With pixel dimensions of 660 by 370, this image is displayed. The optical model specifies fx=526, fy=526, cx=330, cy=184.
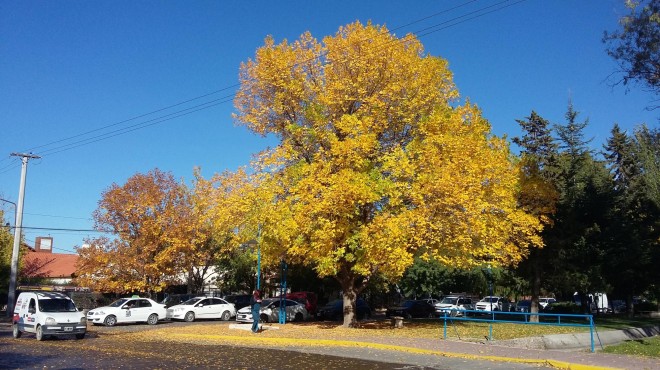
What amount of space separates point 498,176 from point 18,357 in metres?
18.4

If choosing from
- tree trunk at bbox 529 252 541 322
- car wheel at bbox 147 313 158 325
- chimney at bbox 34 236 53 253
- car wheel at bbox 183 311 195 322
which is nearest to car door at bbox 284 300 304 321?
car wheel at bbox 183 311 195 322

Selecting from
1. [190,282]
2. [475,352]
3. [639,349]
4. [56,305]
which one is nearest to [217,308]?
[190,282]

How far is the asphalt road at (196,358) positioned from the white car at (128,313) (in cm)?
930

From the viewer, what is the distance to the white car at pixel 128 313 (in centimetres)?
2878

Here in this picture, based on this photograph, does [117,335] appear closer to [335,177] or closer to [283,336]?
[283,336]

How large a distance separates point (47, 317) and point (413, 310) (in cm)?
2360

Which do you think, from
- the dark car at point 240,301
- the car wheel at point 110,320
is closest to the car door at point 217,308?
the dark car at point 240,301

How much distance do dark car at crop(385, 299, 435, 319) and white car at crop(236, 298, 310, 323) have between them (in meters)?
7.07

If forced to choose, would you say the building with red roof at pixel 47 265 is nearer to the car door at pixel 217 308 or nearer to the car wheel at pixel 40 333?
the car door at pixel 217 308

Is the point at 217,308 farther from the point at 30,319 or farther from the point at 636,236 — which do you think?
the point at 636,236

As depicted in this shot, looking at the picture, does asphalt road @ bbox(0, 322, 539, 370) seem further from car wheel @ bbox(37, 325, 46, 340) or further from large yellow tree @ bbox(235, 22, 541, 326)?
large yellow tree @ bbox(235, 22, 541, 326)

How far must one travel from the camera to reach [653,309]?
4816 cm

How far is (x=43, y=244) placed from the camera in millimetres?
76188

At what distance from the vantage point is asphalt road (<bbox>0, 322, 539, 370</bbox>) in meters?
13.4
